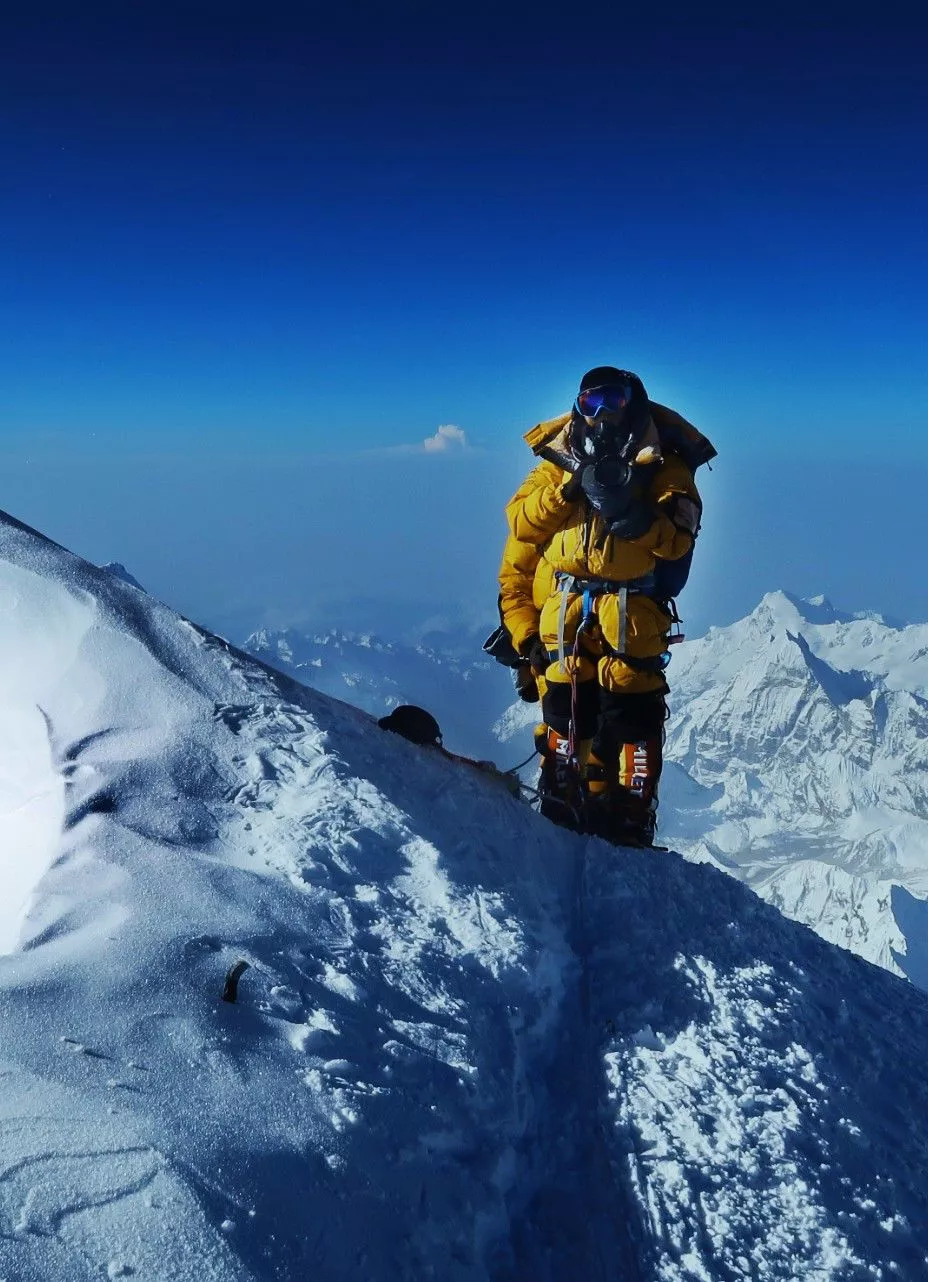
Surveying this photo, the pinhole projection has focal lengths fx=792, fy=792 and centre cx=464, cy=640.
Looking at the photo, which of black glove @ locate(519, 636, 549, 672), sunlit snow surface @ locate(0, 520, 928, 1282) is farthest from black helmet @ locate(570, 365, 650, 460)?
sunlit snow surface @ locate(0, 520, 928, 1282)

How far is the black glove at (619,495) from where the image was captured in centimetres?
631

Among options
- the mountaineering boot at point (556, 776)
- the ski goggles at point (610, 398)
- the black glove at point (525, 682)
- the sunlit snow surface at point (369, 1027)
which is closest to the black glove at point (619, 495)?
the ski goggles at point (610, 398)

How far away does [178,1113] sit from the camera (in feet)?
8.61

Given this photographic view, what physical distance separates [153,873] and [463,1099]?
178 cm

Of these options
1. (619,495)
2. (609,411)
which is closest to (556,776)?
(619,495)

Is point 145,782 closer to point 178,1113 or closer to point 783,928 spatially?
point 178,1113

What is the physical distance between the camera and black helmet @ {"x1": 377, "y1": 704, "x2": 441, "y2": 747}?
6.51 m

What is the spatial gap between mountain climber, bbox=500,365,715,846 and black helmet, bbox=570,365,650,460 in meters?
0.01

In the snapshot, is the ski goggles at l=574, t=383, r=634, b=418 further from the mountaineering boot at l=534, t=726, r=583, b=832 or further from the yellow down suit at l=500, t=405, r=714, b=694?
the mountaineering boot at l=534, t=726, r=583, b=832

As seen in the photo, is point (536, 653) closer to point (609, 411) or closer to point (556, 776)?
point (556, 776)

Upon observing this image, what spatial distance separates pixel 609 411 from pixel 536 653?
237 cm

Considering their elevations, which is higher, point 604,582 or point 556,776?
point 604,582

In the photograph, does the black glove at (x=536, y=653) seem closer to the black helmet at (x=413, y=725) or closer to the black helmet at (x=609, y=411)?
the black helmet at (x=413, y=725)

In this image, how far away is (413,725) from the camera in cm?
659
